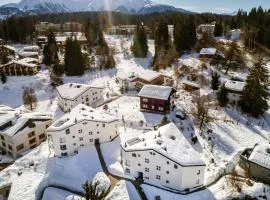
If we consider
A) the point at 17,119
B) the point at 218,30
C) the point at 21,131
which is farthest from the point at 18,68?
the point at 218,30

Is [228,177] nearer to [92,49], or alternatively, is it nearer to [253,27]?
[253,27]

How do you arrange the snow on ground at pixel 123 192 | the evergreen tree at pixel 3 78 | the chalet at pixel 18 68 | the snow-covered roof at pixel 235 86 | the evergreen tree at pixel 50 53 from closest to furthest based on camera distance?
the snow on ground at pixel 123 192 < the snow-covered roof at pixel 235 86 < the evergreen tree at pixel 3 78 < the chalet at pixel 18 68 < the evergreen tree at pixel 50 53

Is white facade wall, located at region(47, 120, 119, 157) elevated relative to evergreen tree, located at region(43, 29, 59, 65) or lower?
lower

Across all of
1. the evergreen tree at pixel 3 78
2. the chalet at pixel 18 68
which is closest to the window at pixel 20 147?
the evergreen tree at pixel 3 78

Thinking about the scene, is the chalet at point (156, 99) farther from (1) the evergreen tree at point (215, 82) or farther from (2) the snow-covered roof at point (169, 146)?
(2) the snow-covered roof at point (169, 146)

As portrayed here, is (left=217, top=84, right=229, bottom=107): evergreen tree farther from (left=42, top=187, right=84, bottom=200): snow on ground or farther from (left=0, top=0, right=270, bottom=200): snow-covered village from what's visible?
(left=42, top=187, right=84, bottom=200): snow on ground

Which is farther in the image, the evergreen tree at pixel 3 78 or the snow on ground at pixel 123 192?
the evergreen tree at pixel 3 78

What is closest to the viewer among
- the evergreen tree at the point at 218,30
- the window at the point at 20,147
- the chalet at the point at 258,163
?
the chalet at the point at 258,163

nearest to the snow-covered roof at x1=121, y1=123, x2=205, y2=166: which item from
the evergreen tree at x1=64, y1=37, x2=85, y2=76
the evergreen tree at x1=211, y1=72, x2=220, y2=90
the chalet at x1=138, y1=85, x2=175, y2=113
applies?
the chalet at x1=138, y1=85, x2=175, y2=113
